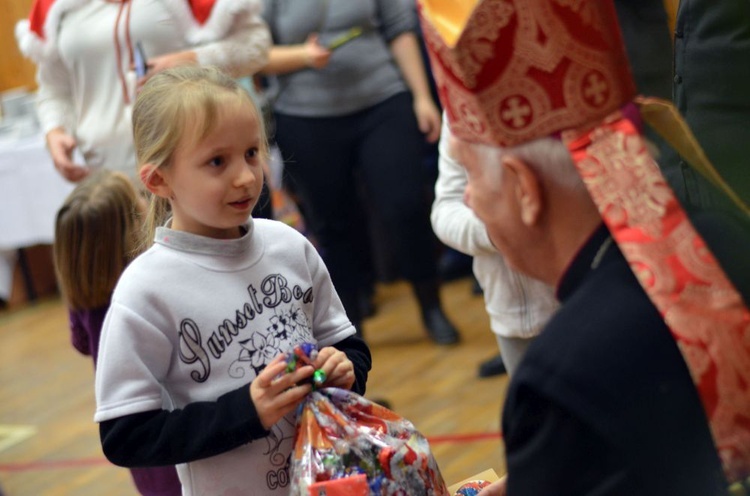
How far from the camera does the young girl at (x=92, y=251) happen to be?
241 cm

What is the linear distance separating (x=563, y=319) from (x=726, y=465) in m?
0.23

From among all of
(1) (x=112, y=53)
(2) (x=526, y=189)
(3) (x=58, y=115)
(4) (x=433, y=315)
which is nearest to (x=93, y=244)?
(1) (x=112, y=53)

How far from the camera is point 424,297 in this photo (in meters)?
4.42

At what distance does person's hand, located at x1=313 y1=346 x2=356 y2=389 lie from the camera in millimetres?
1600

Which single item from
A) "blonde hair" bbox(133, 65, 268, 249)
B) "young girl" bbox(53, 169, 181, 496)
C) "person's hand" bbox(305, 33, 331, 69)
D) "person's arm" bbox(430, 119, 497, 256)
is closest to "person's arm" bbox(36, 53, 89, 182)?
"young girl" bbox(53, 169, 181, 496)

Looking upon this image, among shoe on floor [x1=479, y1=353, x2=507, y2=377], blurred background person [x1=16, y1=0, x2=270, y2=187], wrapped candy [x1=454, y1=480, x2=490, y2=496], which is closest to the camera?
wrapped candy [x1=454, y1=480, x2=490, y2=496]

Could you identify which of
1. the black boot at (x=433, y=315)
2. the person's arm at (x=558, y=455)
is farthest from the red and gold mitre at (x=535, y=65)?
the black boot at (x=433, y=315)

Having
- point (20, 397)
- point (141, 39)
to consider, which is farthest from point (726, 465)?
point (20, 397)

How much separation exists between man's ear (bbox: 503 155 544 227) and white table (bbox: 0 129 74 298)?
16.8 feet

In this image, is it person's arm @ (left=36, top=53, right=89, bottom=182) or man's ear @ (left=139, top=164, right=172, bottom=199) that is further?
person's arm @ (left=36, top=53, right=89, bottom=182)

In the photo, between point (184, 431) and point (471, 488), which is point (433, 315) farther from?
point (184, 431)

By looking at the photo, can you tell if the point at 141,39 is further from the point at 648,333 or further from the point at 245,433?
the point at 648,333

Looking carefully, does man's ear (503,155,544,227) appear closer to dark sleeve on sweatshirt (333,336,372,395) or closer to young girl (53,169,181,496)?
dark sleeve on sweatshirt (333,336,372,395)

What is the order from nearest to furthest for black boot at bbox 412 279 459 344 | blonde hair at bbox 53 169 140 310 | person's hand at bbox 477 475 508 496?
person's hand at bbox 477 475 508 496 → blonde hair at bbox 53 169 140 310 → black boot at bbox 412 279 459 344
